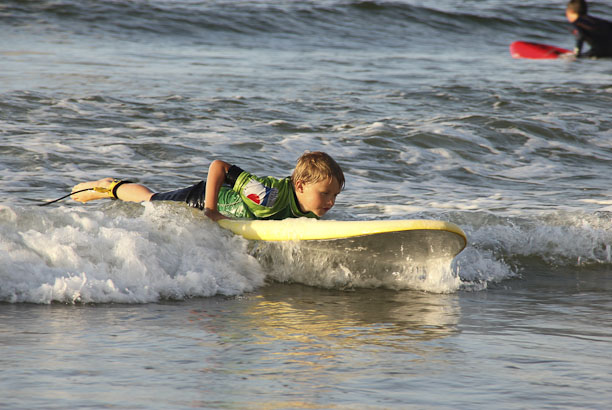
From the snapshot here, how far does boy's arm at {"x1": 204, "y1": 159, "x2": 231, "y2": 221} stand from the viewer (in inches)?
203

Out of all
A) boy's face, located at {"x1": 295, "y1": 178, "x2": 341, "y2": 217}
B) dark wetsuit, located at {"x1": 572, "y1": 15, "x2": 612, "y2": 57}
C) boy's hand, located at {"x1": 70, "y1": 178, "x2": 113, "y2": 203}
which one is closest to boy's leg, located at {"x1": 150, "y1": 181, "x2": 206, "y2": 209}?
boy's hand, located at {"x1": 70, "y1": 178, "x2": 113, "y2": 203}

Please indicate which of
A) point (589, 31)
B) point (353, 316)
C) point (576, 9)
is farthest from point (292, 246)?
point (589, 31)

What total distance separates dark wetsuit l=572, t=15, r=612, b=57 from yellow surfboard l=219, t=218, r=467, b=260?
14.4 meters

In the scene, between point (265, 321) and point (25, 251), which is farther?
point (25, 251)

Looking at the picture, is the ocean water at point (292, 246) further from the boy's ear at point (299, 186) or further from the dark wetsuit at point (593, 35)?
the dark wetsuit at point (593, 35)

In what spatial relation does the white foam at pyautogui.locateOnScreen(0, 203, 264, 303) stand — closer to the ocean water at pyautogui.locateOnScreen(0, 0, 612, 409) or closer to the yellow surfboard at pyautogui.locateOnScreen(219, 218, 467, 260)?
the ocean water at pyautogui.locateOnScreen(0, 0, 612, 409)

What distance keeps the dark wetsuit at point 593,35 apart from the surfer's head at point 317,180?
14.3 metres

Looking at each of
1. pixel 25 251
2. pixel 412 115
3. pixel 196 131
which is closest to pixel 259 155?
pixel 196 131

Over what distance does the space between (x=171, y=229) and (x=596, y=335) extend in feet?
8.42

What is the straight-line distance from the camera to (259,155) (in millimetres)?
8570

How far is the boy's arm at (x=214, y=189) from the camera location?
203 inches

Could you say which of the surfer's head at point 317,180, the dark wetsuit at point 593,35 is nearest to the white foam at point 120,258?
the surfer's head at point 317,180

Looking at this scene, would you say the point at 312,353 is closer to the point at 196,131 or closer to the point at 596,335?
the point at 596,335

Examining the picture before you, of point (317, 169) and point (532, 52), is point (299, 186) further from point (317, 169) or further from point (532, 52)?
point (532, 52)
